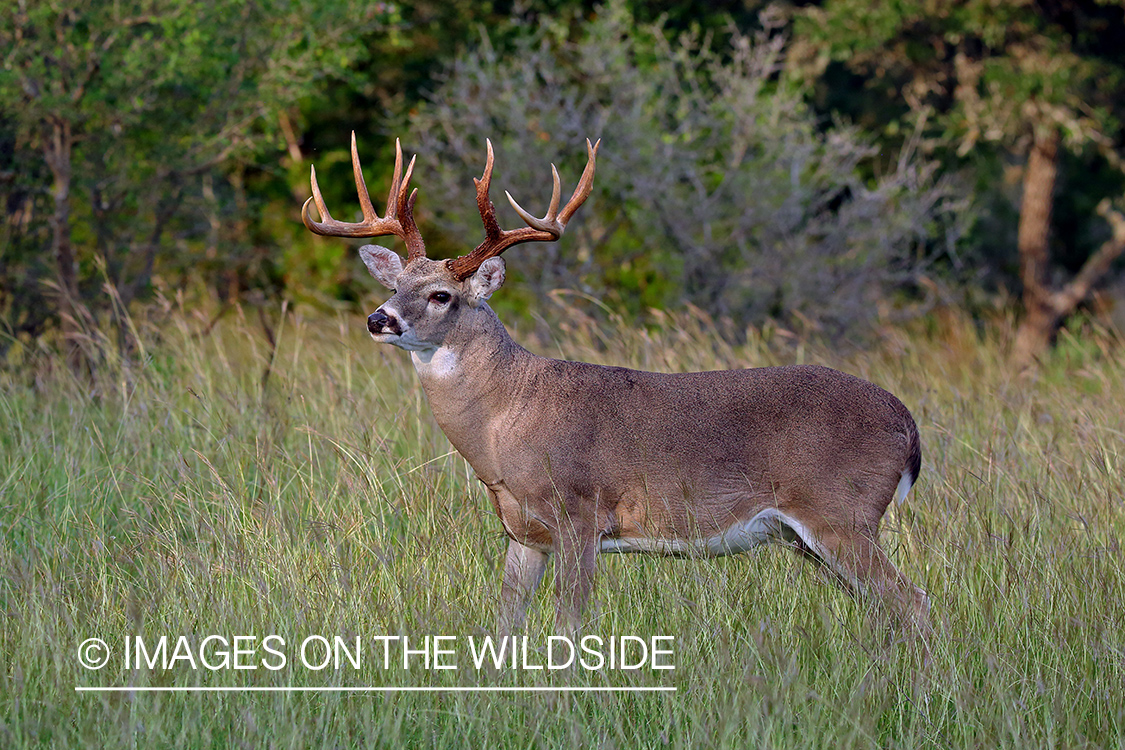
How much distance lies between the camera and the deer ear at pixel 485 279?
461 cm

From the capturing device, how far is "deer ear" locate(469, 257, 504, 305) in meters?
4.61

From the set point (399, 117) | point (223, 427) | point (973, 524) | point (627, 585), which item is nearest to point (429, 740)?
point (627, 585)

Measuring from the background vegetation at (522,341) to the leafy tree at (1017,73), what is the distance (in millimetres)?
56

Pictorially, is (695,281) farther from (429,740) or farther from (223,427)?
(429,740)

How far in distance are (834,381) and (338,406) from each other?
9.07 feet

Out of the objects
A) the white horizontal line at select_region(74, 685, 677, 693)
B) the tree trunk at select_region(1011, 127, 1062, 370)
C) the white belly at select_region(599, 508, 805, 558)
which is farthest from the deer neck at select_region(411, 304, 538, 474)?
the tree trunk at select_region(1011, 127, 1062, 370)

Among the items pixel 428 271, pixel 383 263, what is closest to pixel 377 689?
pixel 428 271

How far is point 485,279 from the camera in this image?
4637mm

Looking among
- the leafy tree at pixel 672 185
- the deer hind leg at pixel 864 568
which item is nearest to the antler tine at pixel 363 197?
the deer hind leg at pixel 864 568

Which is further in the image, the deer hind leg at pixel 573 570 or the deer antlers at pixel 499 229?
the deer antlers at pixel 499 229

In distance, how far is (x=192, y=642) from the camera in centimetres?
388

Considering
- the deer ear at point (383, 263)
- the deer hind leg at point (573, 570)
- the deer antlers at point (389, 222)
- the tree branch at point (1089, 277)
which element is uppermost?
the deer antlers at point (389, 222)

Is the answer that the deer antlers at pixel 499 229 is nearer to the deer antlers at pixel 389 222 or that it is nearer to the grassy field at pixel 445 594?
the deer antlers at pixel 389 222

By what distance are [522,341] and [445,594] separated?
192 inches
